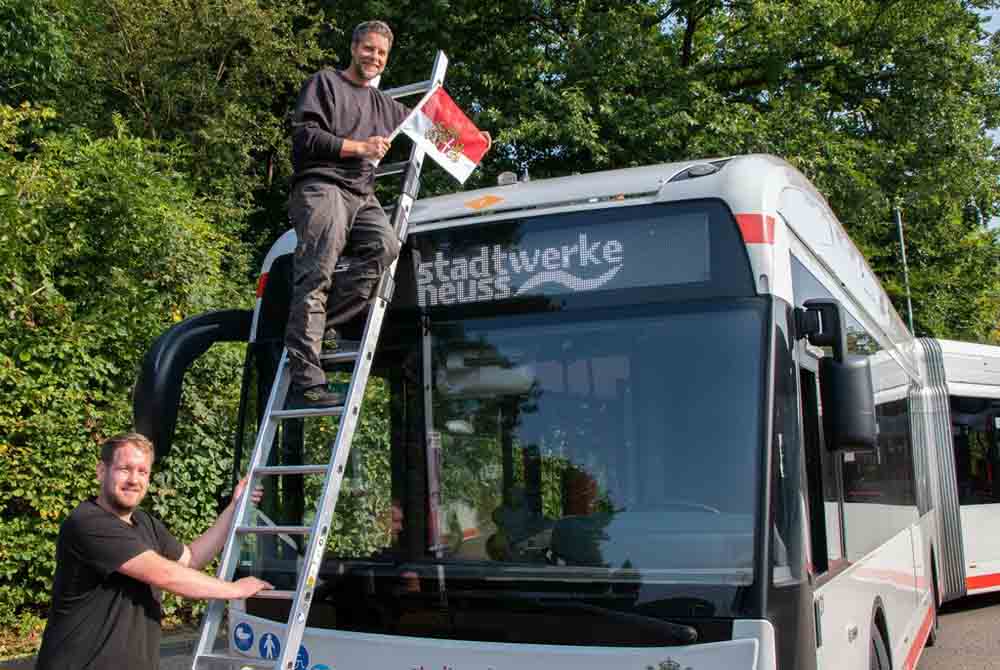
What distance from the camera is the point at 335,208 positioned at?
454cm

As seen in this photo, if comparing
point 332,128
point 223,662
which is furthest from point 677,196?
point 223,662

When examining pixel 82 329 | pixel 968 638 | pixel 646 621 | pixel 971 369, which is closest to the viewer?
pixel 646 621

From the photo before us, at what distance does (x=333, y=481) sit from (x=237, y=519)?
1.67 ft

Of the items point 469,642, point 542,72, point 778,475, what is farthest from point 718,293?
point 542,72

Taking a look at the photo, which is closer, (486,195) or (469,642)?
(469,642)

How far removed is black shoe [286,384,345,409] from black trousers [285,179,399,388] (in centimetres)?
3

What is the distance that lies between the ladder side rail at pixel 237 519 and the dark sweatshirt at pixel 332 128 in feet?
2.99

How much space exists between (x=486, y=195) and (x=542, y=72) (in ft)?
40.9

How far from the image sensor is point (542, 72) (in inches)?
653

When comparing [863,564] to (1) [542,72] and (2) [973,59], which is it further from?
(2) [973,59]

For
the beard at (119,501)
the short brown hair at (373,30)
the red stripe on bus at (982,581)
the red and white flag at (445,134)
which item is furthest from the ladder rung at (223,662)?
the red stripe on bus at (982,581)

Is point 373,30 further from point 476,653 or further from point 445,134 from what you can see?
point 476,653

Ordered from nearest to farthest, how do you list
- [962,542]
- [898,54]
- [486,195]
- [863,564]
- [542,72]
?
[486,195], [863,564], [962,542], [542,72], [898,54]

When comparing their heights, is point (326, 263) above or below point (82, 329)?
below
